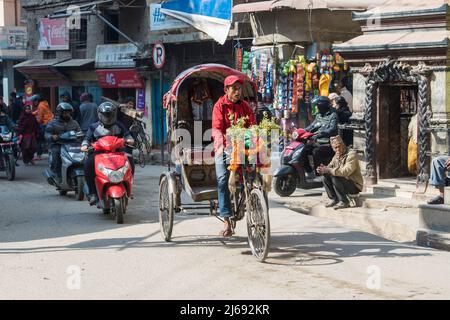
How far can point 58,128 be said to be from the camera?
47.9 ft

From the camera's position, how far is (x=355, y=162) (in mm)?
12445

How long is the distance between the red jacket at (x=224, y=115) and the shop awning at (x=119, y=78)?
59.5ft

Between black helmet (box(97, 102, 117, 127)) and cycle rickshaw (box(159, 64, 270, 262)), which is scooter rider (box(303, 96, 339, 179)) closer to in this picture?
cycle rickshaw (box(159, 64, 270, 262))

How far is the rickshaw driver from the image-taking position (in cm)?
911

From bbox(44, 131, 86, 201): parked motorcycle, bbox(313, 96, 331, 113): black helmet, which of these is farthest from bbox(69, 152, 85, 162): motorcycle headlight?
bbox(313, 96, 331, 113): black helmet

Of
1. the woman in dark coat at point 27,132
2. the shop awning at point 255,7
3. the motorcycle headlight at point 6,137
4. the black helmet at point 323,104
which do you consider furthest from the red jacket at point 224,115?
the woman in dark coat at point 27,132

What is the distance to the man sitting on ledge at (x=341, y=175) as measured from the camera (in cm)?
1242

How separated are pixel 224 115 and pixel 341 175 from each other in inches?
145

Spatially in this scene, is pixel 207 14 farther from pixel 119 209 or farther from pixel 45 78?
pixel 45 78

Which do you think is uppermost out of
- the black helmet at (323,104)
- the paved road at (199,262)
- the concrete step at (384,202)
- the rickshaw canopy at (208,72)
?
the rickshaw canopy at (208,72)

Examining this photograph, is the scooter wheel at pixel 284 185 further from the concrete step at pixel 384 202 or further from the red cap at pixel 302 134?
the concrete step at pixel 384 202

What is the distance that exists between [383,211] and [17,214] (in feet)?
18.2

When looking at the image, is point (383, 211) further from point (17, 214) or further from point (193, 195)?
point (17, 214)
